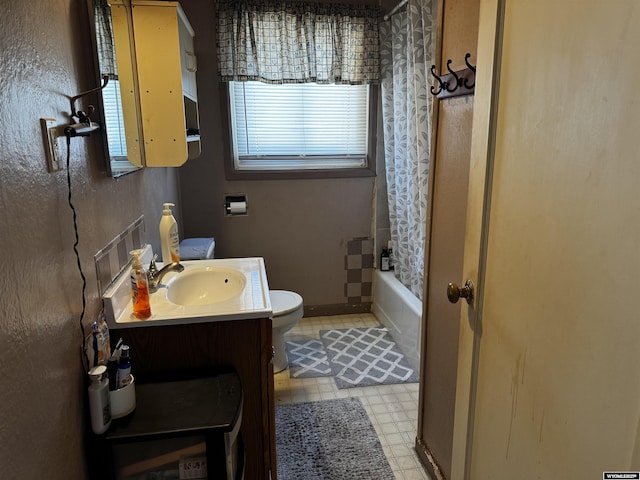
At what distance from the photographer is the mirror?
1.36 m

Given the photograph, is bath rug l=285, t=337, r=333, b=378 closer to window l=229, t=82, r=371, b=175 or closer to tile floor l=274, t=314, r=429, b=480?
tile floor l=274, t=314, r=429, b=480

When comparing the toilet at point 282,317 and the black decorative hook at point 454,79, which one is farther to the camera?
the toilet at point 282,317

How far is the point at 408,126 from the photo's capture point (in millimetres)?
2658

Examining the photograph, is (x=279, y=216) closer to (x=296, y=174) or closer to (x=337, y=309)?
(x=296, y=174)

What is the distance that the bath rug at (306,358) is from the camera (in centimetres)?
259

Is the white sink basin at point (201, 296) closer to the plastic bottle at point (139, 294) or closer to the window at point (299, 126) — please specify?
the plastic bottle at point (139, 294)

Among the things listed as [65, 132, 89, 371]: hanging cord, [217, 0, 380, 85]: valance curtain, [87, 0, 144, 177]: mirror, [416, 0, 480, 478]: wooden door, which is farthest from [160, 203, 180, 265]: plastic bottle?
[217, 0, 380, 85]: valance curtain

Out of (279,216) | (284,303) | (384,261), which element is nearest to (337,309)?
(384,261)

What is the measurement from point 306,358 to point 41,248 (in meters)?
2.04

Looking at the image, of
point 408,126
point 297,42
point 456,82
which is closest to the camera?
point 456,82

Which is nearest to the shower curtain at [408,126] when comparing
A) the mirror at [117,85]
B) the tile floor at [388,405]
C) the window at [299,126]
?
the window at [299,126]

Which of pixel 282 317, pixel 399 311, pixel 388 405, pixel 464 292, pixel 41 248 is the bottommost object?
pixel 388 405

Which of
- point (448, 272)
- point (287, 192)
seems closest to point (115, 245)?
point (448, 272)

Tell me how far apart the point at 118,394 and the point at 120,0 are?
1.41 m
